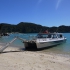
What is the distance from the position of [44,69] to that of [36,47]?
38.1 feet

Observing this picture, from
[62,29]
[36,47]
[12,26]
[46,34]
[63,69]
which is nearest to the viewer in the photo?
[63,69]

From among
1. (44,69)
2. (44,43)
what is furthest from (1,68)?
(44,43)

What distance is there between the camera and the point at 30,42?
21.4 metres

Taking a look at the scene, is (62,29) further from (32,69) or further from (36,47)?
(32,69)

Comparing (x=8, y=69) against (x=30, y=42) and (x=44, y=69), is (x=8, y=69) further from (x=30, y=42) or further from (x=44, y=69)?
(x=30, y=42)

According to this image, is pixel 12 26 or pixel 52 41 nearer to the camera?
pixel 52 41

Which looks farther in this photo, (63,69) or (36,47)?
(36,47)

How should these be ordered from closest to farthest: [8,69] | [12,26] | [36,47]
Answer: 1. [8,69]
2. [36,47]
3. [12,26]

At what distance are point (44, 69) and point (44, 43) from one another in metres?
12.8

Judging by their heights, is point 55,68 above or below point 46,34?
below

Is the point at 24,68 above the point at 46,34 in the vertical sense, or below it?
below

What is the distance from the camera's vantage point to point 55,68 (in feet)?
33.5

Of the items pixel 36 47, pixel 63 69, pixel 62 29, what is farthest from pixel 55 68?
pixel 62 29

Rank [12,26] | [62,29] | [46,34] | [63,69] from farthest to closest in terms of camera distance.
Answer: [12,26], [62,29], [46,34], [63,69]
